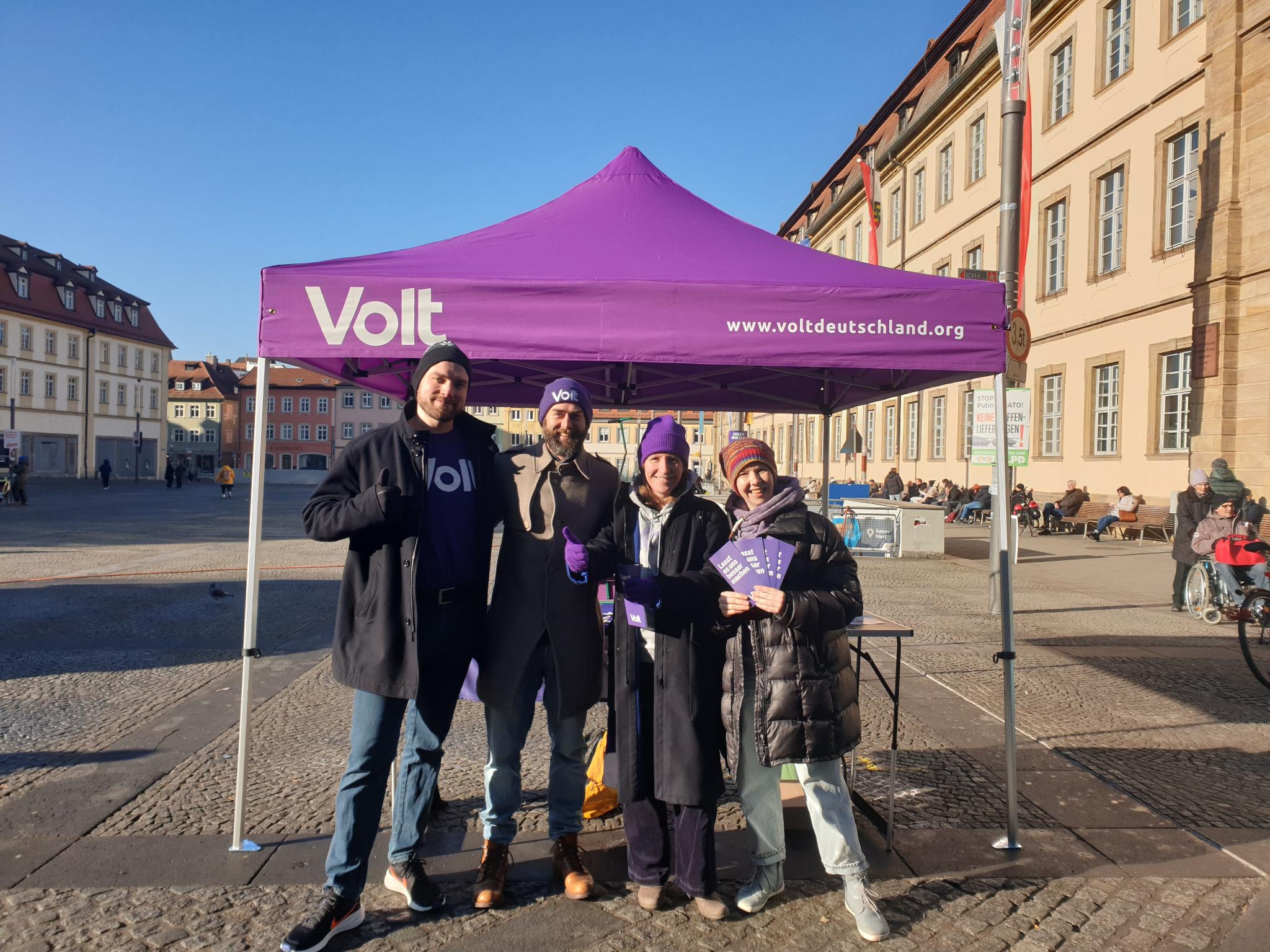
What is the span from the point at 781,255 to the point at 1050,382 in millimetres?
23436

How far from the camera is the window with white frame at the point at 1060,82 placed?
23.9m

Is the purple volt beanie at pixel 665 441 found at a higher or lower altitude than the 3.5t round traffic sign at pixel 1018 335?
lower

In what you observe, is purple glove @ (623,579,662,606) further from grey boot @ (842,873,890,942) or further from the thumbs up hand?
grey boot @ (842,873,890,942)

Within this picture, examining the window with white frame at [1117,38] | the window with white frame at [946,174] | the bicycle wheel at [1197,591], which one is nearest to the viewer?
the bicycle wheel at [1197,591]

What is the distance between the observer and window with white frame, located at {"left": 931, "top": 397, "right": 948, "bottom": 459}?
3178 centimetres

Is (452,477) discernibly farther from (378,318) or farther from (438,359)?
(378,318)

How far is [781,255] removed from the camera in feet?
13.9

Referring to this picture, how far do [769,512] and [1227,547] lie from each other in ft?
24.8

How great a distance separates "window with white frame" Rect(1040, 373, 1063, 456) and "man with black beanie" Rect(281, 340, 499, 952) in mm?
24217

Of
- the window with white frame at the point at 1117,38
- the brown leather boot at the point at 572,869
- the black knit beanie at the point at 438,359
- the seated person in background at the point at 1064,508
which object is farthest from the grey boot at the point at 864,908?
the window with white frame at the point at 1117,38

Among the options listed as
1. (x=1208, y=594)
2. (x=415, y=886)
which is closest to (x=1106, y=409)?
(x=1208, y=594)

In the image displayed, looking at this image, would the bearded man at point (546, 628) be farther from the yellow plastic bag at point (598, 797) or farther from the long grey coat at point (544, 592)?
the yellow plastic bag at point (598, 797)

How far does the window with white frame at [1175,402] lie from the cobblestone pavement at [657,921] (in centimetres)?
1871

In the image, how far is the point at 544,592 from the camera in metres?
3.22
